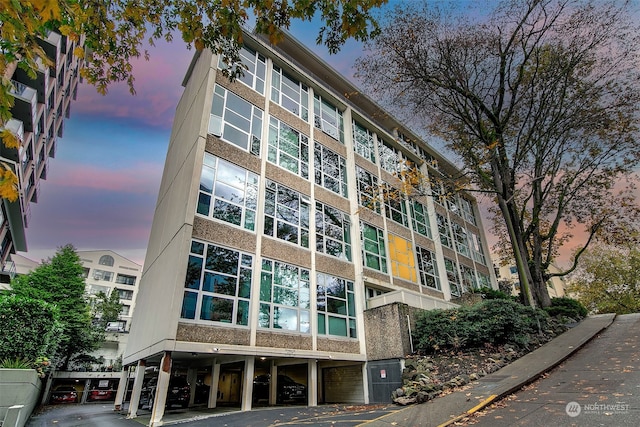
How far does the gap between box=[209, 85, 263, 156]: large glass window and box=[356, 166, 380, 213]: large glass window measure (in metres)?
6.92

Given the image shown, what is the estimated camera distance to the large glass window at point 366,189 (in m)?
18.3

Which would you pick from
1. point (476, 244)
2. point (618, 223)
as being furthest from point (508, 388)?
point (476, 244)

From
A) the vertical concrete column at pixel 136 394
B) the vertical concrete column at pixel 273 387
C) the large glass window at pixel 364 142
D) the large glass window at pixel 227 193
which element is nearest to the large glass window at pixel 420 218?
the large glass window at pixel 364 142

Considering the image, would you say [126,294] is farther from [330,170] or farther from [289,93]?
[289,93]

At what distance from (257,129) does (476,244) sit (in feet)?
78.1

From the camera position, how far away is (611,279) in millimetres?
31891

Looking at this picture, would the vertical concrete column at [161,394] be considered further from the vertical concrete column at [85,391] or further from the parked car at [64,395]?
the vertical concrete column at [85,391]

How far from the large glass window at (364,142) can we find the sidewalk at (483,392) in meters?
13.8

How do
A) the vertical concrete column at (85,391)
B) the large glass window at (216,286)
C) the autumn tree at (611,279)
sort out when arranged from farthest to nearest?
the autumn tree at (611,279)
the vertical concrete column at (85,391)
the large glass window at (216,286)

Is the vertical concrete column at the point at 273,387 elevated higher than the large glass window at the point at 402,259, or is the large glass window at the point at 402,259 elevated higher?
the large glass window at the point at 402,259

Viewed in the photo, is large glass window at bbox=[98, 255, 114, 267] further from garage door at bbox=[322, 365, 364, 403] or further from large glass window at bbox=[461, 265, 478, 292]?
large glass window at bbox=[461, 265, 478, 292]

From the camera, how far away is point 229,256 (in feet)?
37.9

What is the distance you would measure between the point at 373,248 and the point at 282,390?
837 cm

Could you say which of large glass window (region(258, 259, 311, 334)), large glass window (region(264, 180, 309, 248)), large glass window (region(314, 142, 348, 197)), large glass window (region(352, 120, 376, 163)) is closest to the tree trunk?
large glass window (region(314, 142, 348, 197))
